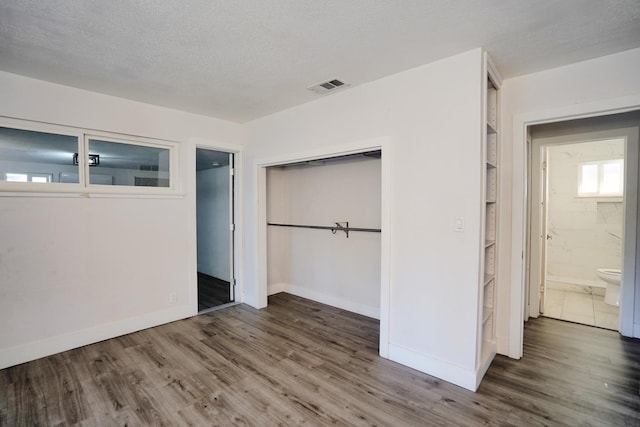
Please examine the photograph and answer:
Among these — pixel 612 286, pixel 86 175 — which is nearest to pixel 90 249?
pixel 86 175

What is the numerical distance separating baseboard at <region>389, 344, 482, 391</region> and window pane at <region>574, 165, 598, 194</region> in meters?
4.76

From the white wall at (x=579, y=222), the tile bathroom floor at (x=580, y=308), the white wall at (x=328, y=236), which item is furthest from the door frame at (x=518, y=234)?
the white wall at (x=579, y=222)

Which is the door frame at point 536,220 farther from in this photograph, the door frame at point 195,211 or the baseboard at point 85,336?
the baseboard at point 85,336

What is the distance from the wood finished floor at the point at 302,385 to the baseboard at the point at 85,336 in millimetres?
78

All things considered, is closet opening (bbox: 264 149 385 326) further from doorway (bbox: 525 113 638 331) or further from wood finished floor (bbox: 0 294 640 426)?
doorway (bbox: 525 113 638 331)

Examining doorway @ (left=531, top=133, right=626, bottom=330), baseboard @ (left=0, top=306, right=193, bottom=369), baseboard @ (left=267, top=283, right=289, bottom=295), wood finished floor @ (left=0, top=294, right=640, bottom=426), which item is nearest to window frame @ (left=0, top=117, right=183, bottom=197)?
baseboard @ (left=0, top=306, right=193, bottom=369)

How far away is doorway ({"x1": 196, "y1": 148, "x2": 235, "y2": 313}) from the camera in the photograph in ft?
15.6

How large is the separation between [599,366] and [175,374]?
366 centimetres

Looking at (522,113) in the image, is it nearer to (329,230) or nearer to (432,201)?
(432,201)

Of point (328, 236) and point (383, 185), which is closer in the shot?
point (383, 185)

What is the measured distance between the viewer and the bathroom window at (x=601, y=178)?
4918mm

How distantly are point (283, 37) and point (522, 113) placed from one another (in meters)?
2.17

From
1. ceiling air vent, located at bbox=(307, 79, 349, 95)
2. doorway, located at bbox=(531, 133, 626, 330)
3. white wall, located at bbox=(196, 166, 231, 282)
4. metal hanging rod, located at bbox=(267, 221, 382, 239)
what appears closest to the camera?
ceiling air vent, located at bbox=(307, 79, 349, 95)

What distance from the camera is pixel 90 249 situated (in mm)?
3086
